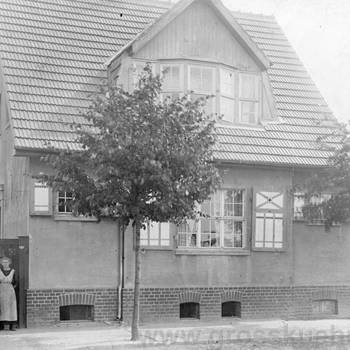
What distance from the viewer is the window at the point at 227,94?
18.7m

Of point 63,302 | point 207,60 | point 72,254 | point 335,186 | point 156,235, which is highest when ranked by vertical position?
point 207,60

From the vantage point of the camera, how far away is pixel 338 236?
19.4 m

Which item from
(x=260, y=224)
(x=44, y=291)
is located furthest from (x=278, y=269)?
(x=44, y=291)

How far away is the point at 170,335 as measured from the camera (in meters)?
14.6

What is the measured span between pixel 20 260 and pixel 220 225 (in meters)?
4.95

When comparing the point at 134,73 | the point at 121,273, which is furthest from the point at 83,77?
the point at 121,273

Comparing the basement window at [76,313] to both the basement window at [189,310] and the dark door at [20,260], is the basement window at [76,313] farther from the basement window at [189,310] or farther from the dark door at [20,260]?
the basement window at [189,310]

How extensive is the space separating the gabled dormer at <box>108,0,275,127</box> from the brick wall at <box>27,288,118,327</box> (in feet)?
16.2

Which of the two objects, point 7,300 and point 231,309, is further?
point 231,309

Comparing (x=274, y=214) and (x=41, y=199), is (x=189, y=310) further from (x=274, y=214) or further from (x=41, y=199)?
(x=41, y=199)

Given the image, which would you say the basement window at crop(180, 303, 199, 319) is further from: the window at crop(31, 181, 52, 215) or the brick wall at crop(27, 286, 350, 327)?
the window at crop(31, 181, 52, 215)

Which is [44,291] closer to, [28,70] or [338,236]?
[28,70]

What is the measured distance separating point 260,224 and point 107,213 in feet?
18.2

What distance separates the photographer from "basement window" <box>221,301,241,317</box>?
59.4 feet
